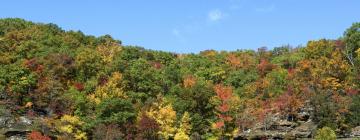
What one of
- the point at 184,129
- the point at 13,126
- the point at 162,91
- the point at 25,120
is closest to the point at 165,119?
the point at 184,129

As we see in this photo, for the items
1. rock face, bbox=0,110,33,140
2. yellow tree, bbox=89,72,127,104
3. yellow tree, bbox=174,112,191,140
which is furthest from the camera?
yellow tree, bbox=89,72,127,104

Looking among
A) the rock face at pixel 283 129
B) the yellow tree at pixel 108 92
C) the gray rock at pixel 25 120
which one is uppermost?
the yellow tree at pixel 108 92

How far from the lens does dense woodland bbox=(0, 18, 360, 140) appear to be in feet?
241

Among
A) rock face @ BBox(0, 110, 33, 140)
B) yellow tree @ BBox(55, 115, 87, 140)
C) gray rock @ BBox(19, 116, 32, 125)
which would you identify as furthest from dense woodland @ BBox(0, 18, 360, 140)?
gray rock @ BBox(19, 116, 32, 125)

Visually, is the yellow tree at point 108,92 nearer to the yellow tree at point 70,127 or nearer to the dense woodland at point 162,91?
the dense woodland at point 162,91

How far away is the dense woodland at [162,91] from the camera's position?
73438 millimetres

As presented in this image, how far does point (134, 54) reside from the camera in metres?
112

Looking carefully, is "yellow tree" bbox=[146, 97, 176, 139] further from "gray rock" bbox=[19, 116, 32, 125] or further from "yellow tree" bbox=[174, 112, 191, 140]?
"gray rock" bbox=[19, 116, 32, 125]

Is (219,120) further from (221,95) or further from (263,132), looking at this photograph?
(221,95)

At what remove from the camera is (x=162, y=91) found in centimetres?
8950

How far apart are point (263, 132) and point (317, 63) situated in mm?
21542

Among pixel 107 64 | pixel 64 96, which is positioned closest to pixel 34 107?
pixel 64 96

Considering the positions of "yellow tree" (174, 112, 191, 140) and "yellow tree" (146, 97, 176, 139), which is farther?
"yellow tree" (146, 97, 176, 139)

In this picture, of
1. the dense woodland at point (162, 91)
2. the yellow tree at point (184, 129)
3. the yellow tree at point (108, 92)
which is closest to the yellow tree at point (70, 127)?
the dense woodland at point (162, 91)
